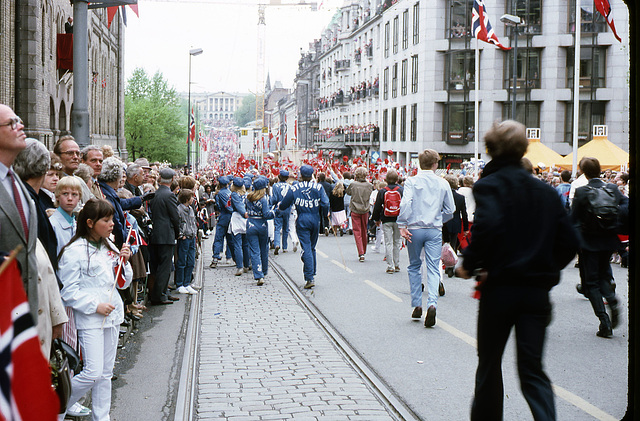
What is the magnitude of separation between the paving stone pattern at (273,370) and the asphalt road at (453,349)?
1.30ft

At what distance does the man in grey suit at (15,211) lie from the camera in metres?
3.14

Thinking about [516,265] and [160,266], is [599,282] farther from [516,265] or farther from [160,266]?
[160,266]

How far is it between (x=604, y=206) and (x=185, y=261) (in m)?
6.52

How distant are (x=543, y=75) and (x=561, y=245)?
4385 cm

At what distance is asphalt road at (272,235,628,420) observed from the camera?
561 centimetres

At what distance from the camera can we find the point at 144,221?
9320mm

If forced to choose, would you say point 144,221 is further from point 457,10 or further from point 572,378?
point 457,10

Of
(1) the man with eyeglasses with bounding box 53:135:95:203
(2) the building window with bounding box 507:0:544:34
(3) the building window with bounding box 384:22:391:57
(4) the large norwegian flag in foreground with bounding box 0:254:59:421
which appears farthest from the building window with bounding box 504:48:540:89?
(4) the large norwegian flag in foreground with bounding box 0:254:59:421

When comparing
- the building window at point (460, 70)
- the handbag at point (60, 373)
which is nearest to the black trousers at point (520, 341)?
the handbag at point (60, 373)

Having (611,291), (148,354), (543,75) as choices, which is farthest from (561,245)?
(543,75)

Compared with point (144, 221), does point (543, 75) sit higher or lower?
Result: higher

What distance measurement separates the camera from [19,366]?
6.79ft

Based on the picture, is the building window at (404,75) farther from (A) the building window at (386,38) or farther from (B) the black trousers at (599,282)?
(B) the black trousers at (599,282)

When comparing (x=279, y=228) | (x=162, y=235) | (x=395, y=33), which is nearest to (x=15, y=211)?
(x=162, y=235)
